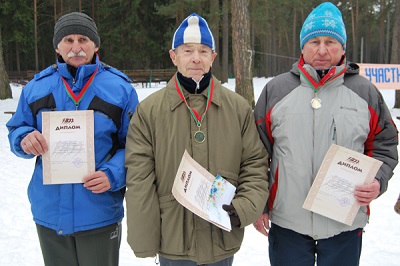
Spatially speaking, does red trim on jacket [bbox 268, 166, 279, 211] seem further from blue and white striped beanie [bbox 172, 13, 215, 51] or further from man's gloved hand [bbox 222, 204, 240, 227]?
blue and white striped beanie [bbox 172, 13, 215, 51]

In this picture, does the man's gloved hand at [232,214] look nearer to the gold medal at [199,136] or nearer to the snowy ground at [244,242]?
the gold medal at [199,136]

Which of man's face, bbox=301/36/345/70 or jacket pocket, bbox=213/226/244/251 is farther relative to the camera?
man's face, bbox=301/36/345/70

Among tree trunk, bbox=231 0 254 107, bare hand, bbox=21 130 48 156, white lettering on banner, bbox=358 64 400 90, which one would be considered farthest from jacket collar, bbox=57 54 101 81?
white lettering on banner, bbox=358 64 400 90

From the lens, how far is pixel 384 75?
34.1 feet

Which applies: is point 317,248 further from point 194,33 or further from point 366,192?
point 194,33

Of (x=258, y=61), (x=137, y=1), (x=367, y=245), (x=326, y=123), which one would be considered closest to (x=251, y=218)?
(x=326, y=123)

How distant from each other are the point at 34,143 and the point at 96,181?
1.31ft

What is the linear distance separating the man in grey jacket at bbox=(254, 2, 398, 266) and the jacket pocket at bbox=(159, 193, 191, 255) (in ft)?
1.93

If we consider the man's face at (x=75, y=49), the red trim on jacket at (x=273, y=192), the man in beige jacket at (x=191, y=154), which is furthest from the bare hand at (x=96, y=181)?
the red trim on jacket at (x=273, y=192)

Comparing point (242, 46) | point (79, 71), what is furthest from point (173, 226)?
point (242, 46)

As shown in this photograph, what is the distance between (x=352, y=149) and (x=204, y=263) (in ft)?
3.43

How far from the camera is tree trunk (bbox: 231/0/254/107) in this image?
34.7 feet

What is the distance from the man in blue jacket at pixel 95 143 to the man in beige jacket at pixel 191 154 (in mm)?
219

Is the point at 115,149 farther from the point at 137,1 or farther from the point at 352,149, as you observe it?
the point at 137,1
